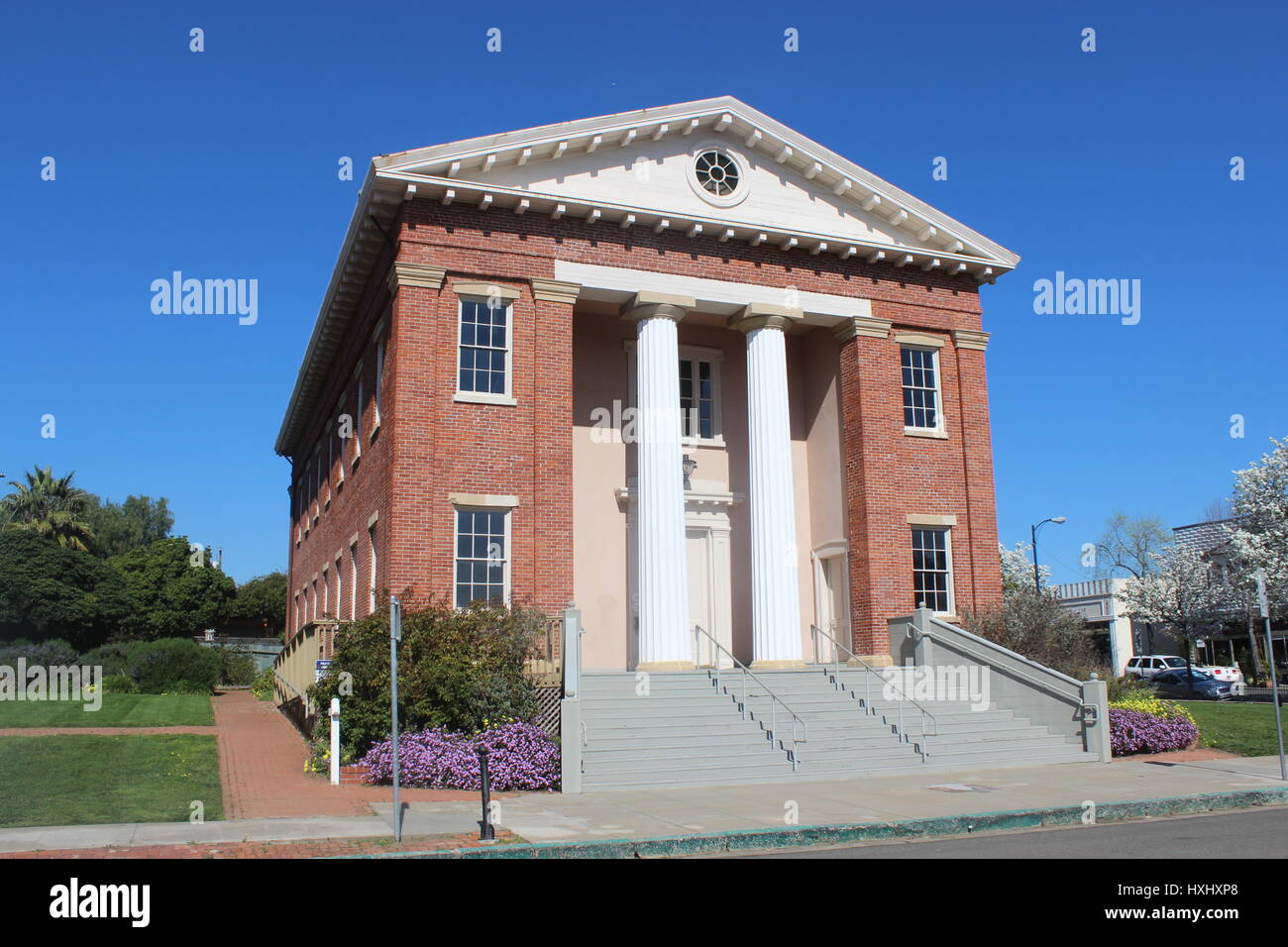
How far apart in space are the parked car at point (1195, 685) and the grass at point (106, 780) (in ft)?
112

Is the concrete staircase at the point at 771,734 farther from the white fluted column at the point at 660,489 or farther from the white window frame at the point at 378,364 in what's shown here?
the white window frame at the point at 378,364

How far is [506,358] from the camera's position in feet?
67.4

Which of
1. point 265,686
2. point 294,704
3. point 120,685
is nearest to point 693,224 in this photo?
point 294,704

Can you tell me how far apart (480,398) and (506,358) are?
3.43 feet

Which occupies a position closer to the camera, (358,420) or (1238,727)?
(1238,727)

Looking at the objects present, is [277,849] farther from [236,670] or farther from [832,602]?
[236,670]

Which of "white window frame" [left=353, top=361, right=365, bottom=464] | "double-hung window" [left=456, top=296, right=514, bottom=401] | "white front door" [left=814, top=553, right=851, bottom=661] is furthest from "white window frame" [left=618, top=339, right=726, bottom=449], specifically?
"white window frame" [left=353, top=361, right=365, bottom=464]

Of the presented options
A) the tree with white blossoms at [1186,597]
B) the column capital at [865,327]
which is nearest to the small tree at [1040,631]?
the column capital at [865,327]

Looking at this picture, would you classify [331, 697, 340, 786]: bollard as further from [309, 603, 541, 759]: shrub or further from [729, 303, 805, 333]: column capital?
[729, 303, 805, 333]: column capital

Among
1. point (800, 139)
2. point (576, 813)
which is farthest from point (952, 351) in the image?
point (576, 813)
